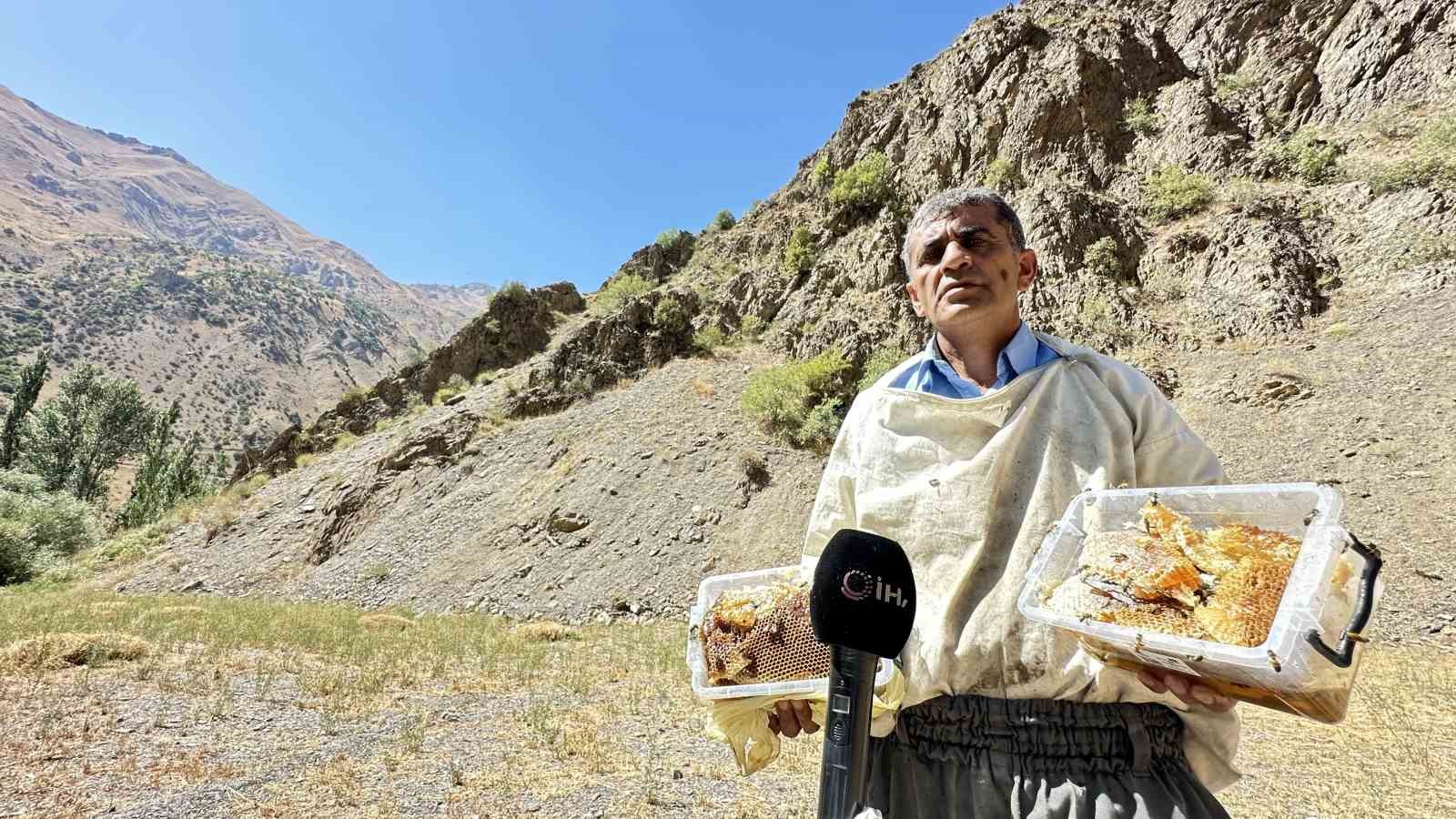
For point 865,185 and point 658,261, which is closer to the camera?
point 865,185

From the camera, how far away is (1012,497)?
175 centimetres

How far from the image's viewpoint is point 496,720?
7188 millimetres

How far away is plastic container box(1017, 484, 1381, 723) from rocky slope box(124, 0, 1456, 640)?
10.6m

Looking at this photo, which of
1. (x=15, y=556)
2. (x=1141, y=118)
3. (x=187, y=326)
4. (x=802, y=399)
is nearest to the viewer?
(x=802, y=399)

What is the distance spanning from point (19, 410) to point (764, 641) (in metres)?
63.4

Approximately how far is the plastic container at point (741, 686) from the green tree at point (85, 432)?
59.1 m

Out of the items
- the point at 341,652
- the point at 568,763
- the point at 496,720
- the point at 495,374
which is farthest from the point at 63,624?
the point at 495,374

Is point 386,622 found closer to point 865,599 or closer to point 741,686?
point 741,686

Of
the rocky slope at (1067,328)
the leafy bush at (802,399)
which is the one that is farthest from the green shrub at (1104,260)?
the leafy bush at (802,399)

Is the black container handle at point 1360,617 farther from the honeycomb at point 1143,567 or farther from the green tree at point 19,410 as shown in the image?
the green tree at point 19,410

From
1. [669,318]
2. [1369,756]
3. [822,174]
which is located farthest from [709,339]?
[1369,756]

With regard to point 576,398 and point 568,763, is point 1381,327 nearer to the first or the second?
point 568,763

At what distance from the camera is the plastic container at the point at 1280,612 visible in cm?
107

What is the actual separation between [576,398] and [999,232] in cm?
2337
